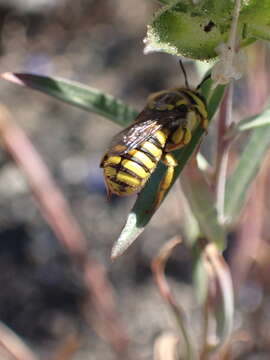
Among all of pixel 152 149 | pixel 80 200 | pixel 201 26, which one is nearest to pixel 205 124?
pixel 152 149

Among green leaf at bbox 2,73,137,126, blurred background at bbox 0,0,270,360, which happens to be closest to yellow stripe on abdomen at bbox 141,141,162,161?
green leaf at bbox 2,73,137,126

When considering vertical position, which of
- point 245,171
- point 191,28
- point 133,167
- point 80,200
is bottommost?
point 80,200

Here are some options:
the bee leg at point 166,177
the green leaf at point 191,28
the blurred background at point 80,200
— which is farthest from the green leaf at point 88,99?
the blurred background at point 80,200

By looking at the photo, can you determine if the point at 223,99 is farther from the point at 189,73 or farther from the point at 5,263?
the point at 189,73

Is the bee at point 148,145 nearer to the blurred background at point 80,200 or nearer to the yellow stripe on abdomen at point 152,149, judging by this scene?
the yellow stripe on abdomen at point 152,149

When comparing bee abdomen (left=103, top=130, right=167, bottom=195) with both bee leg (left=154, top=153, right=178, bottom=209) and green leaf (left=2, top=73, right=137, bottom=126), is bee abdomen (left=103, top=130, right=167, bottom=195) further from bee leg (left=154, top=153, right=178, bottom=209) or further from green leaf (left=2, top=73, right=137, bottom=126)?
green leaf (left=2, top=73, right=137, bottom=126)

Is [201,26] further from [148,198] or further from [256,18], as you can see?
[148,198]
